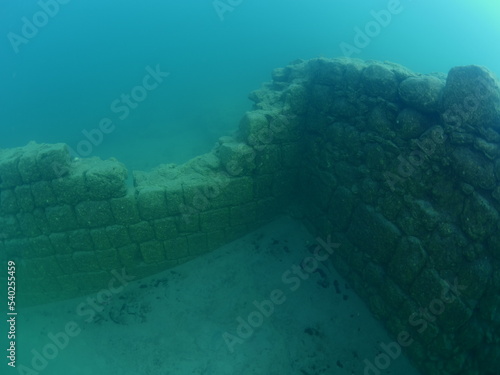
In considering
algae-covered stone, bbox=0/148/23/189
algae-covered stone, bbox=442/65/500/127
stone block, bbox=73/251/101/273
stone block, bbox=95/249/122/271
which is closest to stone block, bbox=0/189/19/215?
algae-covered stone, bbox=0/148/23/189

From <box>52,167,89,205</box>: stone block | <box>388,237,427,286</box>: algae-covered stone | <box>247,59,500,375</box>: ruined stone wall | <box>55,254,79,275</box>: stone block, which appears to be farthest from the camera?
<box>55,254,79,275</box>: stone block

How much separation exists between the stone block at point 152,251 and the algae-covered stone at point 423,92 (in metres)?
5.26

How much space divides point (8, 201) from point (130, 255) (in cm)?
236

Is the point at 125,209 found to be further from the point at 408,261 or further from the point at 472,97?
the point at 472,97

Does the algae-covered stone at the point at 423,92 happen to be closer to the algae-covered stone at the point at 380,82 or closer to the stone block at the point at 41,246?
the algae-covered stone at the point at 380,82

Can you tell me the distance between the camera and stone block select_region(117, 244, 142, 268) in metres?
6.03

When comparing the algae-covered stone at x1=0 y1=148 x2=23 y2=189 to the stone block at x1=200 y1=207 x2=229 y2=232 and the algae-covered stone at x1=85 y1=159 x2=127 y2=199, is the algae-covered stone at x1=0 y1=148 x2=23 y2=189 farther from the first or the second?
the stone block at x1=200 y1=207 x2=229 y2=232

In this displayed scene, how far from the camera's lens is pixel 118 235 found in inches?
229

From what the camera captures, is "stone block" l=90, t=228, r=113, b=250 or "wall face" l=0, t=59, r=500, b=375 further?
"stone block" l=90, t=228, r=113, b=250

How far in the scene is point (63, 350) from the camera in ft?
18.8

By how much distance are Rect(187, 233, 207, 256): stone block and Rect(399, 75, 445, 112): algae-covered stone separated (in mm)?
4641

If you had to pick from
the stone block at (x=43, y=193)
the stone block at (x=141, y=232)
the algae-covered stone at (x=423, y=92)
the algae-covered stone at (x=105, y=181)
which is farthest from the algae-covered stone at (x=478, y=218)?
the stone block at (x=43, y=193)

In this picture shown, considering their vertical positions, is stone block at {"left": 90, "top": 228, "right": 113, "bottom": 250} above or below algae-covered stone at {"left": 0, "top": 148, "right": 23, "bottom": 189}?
below

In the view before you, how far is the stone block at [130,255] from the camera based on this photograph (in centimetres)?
603
